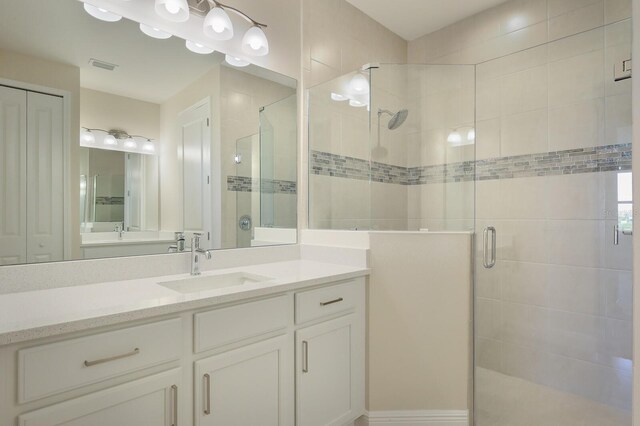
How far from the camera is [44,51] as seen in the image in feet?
4.58

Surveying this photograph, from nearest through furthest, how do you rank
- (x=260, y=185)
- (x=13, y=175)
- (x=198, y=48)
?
(x=13, y=175)
(x=198, y=48)
(x=260, y=185)

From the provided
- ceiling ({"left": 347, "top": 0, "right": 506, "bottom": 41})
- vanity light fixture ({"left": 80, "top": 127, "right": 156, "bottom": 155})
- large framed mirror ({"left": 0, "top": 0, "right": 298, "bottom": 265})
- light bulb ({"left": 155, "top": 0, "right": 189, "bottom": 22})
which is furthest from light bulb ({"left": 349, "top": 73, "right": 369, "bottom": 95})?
vanity light fixture ({"left": 80, "top": 127, "right": 156, "bottom": 155})

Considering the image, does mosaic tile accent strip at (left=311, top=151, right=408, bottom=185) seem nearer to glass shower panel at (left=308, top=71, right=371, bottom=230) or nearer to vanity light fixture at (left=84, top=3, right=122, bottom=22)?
glass shower panel at (left=308, top=71, right=371, bottom=230)

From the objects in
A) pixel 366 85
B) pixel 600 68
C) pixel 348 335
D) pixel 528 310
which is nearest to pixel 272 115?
pixel 366 85

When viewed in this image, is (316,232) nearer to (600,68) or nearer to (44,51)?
(44,51)

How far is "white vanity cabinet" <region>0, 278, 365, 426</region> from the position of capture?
942mm

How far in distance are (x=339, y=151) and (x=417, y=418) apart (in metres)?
1.67

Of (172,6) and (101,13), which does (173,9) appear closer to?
(172,6)

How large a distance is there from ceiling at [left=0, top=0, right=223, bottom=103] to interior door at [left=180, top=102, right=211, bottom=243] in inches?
6.3

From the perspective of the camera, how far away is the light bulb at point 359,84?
7.50 feet

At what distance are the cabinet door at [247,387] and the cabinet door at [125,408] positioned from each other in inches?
3.7

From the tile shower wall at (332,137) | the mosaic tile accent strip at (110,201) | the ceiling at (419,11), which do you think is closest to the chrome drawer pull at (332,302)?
the tile shower wall at (332,137)

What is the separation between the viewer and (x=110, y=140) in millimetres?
1577

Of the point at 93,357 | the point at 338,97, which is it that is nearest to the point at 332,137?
the point at 338,97
